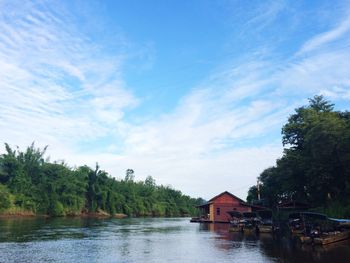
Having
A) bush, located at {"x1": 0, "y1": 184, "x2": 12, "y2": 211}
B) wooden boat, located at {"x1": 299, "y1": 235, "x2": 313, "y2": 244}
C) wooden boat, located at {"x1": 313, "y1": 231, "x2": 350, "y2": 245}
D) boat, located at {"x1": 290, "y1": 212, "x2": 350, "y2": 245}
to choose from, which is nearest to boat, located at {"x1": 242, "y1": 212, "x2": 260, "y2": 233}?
boat, located at {"x1": 290, "y1": 212, "x2": 350, "y2": 245}

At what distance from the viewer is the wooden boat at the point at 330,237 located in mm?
26133

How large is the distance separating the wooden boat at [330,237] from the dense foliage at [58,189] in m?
58.7

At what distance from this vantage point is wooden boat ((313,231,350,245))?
85.7 ft

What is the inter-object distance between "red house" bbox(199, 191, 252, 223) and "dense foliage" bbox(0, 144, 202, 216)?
1441 inches

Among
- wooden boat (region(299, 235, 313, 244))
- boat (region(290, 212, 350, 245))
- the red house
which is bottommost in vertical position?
wooden boat (region(299, 235, 313, 244))

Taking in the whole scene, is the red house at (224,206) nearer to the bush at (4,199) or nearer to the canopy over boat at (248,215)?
the canopy over boat at (248,215)

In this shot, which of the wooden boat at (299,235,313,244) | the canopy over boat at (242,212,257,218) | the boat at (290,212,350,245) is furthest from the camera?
the canopy over boat at (242,212,257,218)

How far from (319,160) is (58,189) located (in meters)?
62.1

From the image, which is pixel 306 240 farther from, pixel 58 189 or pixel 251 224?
pixel 58 189

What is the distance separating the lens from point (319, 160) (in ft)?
127

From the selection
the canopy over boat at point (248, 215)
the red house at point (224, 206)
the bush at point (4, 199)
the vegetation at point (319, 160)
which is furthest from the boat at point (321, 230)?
the bush at point (4, 199)

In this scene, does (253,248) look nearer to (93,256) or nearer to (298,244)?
(298,244)

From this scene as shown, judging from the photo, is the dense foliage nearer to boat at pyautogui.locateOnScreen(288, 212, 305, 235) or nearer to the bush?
the bush

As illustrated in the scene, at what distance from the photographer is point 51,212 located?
79.2m
